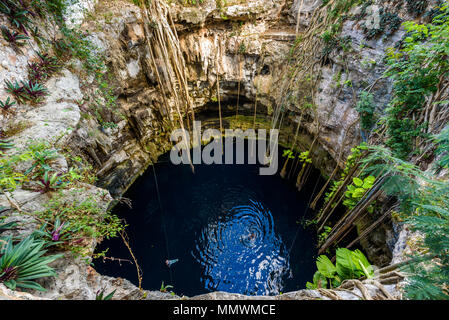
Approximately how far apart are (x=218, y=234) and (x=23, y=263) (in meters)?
4.12

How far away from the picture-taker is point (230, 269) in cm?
467

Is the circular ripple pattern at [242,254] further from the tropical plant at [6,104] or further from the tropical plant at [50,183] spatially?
the tropical plant at [6,104]

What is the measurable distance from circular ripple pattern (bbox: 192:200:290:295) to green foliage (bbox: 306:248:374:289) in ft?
3.84

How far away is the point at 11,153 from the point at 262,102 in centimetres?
712

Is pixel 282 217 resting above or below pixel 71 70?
below

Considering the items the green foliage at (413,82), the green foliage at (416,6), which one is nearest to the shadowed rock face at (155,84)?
the green foliage at (416,6)

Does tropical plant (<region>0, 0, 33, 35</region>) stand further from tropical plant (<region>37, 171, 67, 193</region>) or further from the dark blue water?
the dark blue water

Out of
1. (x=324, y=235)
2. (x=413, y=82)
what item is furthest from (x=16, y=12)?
(x=324, y=235)

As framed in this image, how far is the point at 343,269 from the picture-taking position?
3.18 meters

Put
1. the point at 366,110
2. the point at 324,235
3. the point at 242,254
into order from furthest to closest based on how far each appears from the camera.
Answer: the point at 242,254 → the point at 324,235 → the point at 366,110

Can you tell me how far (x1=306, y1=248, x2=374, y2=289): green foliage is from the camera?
2982 millimetres

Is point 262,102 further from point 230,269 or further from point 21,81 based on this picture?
point 21,81

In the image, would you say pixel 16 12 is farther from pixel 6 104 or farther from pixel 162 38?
pixel 162 38
